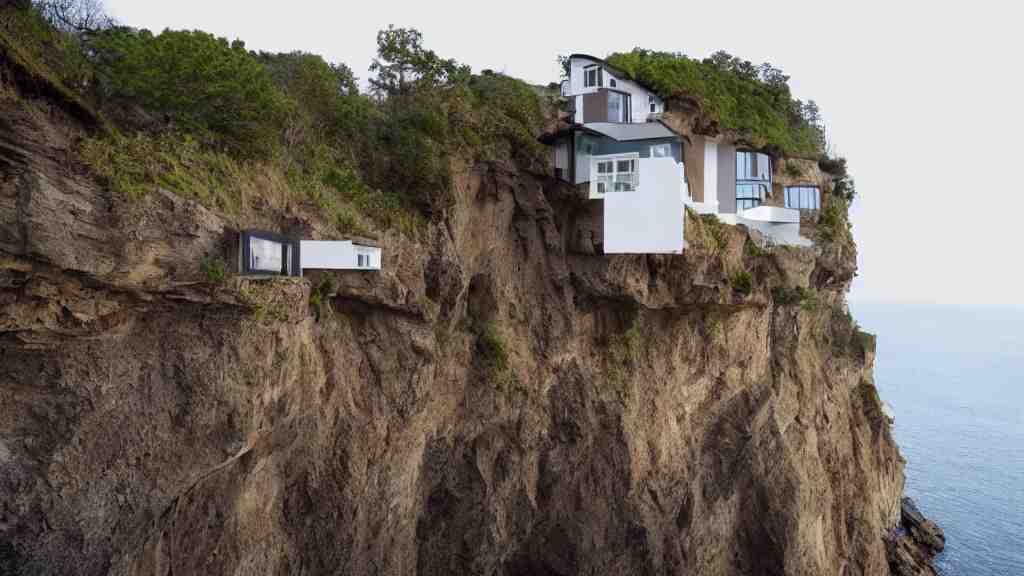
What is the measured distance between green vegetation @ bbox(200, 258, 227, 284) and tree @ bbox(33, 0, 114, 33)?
7.51 m

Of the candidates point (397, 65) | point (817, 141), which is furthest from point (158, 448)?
point (817, 141)

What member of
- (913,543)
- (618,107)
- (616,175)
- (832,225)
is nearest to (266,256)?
(616,175)

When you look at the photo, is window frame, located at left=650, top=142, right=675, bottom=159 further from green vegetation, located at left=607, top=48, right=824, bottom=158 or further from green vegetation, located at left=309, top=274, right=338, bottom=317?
green vegetation, located at left=309, top=274, right=338, bottom=317

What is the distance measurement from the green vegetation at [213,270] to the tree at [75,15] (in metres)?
7.51

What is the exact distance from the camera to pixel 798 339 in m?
33.9

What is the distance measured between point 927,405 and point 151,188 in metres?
97.3

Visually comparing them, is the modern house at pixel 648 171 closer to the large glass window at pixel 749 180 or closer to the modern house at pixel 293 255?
the large glass window at pixel 749 180

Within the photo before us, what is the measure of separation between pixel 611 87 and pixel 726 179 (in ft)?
26.4

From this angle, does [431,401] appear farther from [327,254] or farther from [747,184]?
[747,184]

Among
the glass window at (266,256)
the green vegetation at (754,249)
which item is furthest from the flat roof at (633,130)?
the glass window at (266,256)

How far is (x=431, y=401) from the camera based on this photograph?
21.8 metres

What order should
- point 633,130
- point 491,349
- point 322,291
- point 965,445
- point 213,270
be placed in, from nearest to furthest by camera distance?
1. point 213,270
2. point 322,291
3. point 491,349
4. point 633,130
5. point 965,445

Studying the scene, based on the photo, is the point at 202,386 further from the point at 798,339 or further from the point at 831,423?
the point at 831,423

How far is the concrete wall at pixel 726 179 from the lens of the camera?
30734mm
